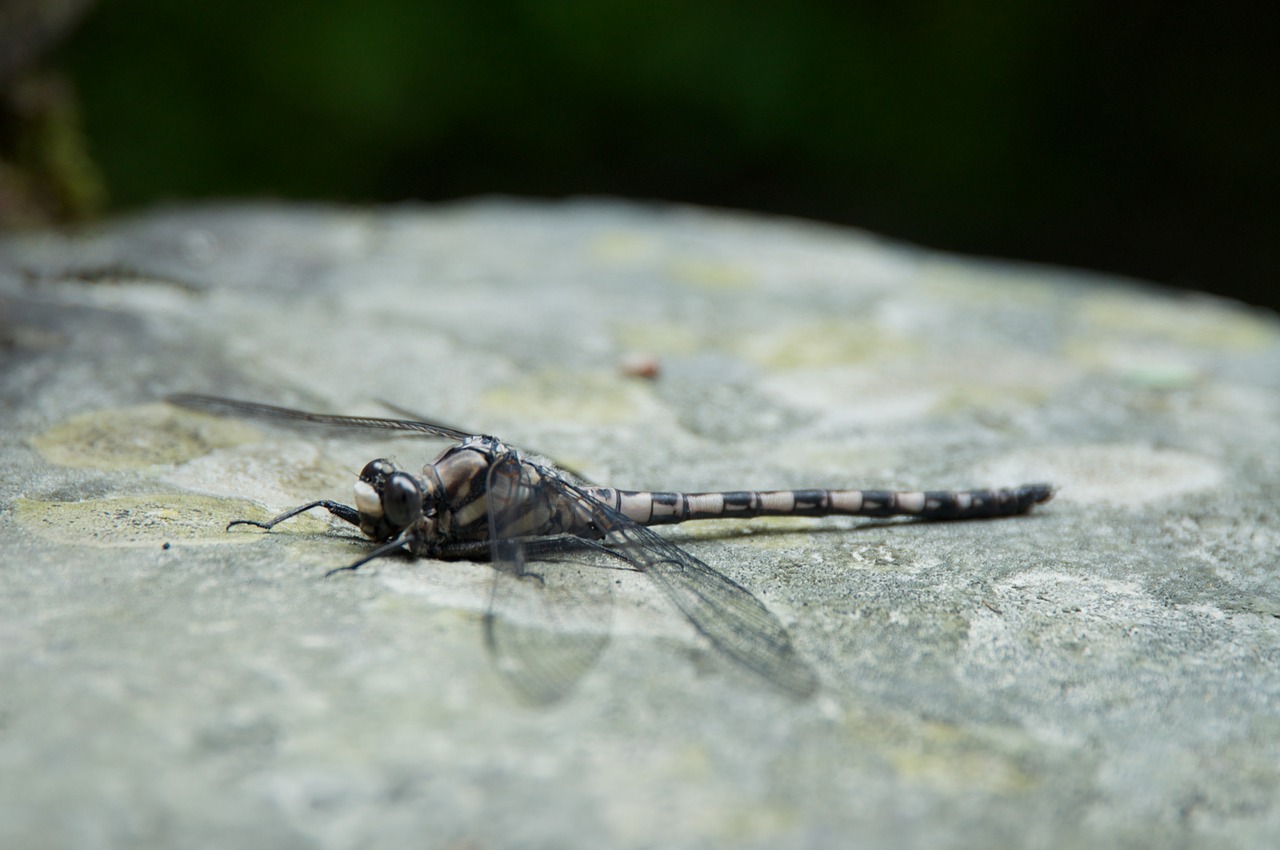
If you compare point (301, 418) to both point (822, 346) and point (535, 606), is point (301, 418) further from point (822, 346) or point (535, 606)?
point (822, 346)

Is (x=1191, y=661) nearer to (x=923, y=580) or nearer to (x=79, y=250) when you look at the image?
(x=923, y=580)

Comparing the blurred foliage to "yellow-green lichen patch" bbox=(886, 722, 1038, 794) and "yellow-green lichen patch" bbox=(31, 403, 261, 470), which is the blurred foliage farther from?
"yellow-green lichen patch" bbox=(886, 722, 1038, 794)

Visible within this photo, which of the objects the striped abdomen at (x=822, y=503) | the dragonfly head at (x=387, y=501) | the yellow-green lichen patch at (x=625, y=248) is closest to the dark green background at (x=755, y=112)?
the yellow-green lichen patch at (x=625, y=248)

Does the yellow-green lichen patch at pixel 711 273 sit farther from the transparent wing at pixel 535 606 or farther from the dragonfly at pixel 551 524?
the transparent wing at pixel 535 606

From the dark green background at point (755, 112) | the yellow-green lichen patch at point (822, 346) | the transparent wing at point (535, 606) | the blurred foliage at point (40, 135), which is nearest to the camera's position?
the transparent wing at point (535, 606)

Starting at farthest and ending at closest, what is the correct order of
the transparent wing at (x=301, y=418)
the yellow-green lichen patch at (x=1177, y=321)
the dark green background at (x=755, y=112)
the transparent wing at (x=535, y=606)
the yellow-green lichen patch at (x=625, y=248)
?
1. the dark green background at (x=755, y=112)
2. the yellow-green lichen patch at (x=625, y=248)
3. the yellow-green lichen patch at (x=1177, y=321)
4. the transparent wing at (x=301, y=418)
5. the transparent wing at (x=535, y=606)

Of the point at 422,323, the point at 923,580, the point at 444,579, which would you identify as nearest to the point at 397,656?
the point at 444,579

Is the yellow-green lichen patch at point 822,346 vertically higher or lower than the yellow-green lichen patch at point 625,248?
lower

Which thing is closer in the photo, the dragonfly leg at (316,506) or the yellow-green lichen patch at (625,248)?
the dragonfly leg at (316,506)

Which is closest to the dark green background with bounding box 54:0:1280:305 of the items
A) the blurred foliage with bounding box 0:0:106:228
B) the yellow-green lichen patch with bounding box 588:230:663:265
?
the blurred foliage with bounding box 0:0:106:228

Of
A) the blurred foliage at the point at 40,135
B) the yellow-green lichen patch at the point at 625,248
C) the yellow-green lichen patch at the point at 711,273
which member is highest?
the blurred foliage at the point at 40,135
